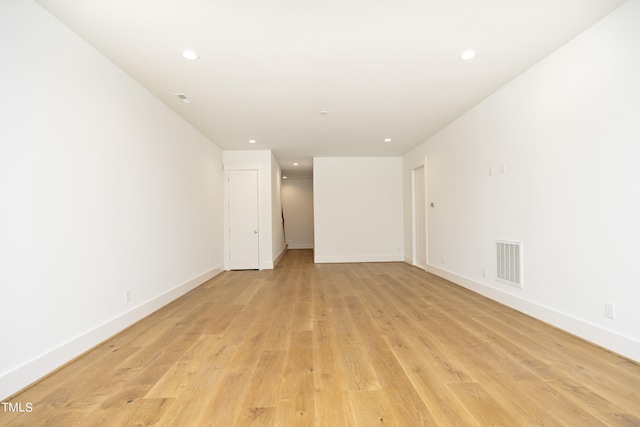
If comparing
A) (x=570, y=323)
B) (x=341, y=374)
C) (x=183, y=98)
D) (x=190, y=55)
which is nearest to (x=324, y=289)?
(x=341, y=374)

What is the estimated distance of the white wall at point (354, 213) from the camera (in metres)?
7.73

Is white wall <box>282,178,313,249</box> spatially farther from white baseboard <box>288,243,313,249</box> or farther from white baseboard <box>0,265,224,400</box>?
white baseboard <box>0,265,224,400</box>

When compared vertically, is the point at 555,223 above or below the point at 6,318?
above

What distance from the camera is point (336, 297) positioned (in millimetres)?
4219

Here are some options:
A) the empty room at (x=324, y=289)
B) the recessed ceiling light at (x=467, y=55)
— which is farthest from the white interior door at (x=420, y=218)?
the recessed ceiling light at (x=467, y=55)

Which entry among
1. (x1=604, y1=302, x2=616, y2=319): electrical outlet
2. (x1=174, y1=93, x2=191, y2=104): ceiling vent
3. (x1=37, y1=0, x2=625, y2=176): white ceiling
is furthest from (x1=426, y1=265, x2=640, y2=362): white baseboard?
(x1=174, y1=93, x2=191, y2=104): ceiling vent

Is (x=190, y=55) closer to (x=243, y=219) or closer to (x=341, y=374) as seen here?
(x=341, y=374)

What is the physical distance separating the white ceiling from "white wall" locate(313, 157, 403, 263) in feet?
10.3

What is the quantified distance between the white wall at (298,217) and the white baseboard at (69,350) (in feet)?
26.2

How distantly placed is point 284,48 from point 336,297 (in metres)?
2.98

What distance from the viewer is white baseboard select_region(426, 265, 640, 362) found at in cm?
225

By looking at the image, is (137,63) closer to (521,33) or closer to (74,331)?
(74,331)

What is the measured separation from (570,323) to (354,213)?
5.25 meters

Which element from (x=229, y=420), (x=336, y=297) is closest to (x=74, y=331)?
(x=229, y=420)
